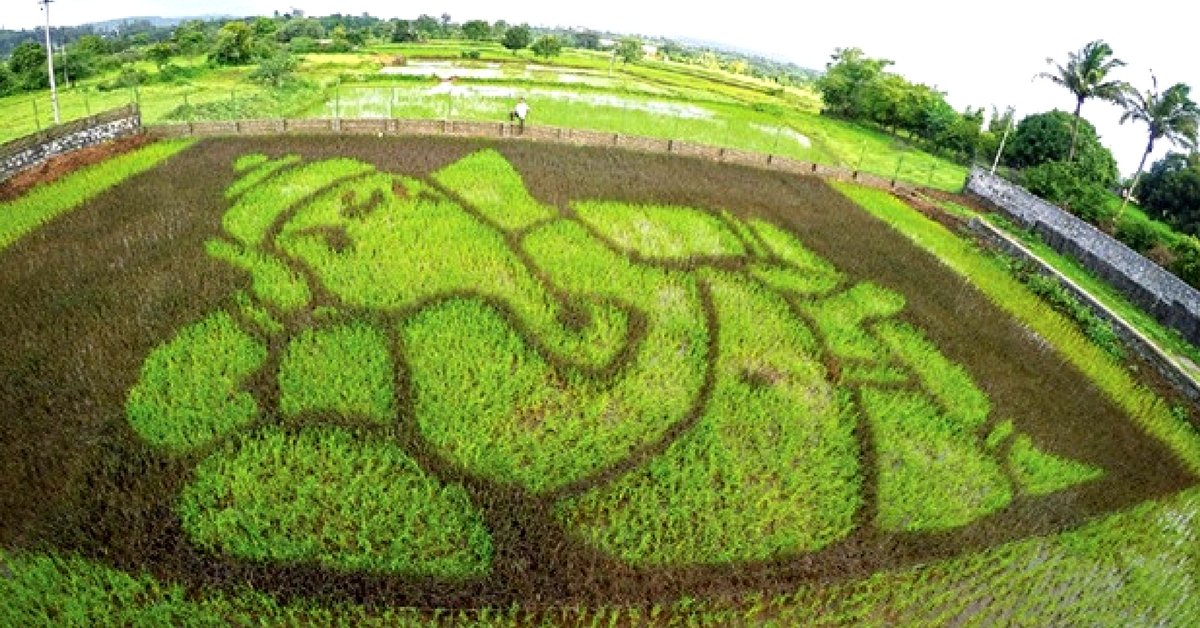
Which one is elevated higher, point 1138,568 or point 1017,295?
point 1017,295

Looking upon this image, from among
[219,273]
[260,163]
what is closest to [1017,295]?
[219,273]

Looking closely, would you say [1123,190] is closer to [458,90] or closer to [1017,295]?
[1017,295]

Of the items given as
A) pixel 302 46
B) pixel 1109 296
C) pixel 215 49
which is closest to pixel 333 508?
pixel 1109 296

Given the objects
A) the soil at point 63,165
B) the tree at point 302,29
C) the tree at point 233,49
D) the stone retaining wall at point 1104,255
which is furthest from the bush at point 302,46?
the stone retaining wall at point 1104,255

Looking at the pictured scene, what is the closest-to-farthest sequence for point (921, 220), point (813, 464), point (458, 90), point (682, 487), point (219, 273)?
point (682, 487) < point (813, 464) < point (219, 273) < point (921, 220) < point (458, 90)

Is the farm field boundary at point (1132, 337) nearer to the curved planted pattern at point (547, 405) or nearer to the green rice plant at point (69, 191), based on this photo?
the curved planted pattern at point (547, 405)

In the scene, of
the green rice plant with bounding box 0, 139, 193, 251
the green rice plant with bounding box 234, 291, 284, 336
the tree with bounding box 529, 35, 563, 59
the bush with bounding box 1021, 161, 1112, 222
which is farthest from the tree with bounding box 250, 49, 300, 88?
the bush with bounding box 1021, 161, 1112, 222
